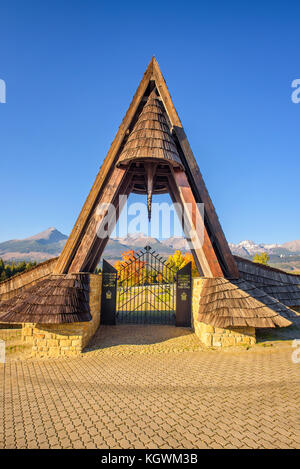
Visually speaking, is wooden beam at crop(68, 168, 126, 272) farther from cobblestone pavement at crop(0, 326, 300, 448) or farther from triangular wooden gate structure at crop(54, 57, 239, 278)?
cobblestone pavement at crop(0, 326, 300, 448)

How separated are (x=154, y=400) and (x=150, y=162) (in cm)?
776

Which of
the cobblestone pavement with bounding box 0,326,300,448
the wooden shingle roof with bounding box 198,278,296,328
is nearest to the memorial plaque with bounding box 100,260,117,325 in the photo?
the cobblestone pavement with bounding box 0,326,300,448

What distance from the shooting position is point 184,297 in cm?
1183

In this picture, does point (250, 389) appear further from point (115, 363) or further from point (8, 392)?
point (8, 392)

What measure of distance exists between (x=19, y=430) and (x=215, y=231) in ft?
23.9

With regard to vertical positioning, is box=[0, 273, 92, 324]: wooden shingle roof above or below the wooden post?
below

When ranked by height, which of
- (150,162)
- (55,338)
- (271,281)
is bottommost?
(55,338)

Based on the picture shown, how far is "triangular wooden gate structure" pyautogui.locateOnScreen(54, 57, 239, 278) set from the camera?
348 inches

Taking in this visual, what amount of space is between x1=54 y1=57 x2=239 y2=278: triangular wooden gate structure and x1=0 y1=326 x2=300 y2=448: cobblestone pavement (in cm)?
285

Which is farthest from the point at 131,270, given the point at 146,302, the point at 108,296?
the point at 146,302

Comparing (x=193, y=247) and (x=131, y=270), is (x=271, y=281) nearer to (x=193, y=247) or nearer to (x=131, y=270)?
(x=193, y=247)

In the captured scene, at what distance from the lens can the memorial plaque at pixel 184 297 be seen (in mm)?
11711

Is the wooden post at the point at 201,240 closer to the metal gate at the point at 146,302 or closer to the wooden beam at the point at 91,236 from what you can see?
the wooden beam at the point at 91,236

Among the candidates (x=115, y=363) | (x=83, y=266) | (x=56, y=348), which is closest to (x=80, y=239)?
(x=83, y=266)
